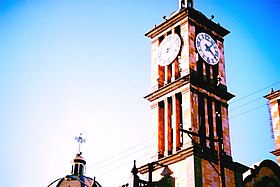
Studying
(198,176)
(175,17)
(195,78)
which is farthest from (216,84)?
(198,176)

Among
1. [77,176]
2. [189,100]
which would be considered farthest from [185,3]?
[77,176]

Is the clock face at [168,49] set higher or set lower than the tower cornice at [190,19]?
lower

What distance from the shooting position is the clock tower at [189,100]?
3136 cm

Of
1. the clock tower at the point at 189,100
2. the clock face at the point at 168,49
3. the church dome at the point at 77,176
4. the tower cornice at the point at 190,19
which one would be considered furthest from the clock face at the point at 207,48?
the church dome at the point at 77,176

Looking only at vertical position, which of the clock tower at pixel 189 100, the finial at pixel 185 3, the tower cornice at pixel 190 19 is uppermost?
the finial at pixel 185 3

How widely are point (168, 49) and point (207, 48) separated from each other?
2.71 m

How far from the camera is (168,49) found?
3681cm

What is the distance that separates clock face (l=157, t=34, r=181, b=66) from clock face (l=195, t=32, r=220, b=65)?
1.41m

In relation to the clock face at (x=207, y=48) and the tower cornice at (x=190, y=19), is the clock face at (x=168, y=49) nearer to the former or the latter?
the tower cornice at (x=190, y=19)

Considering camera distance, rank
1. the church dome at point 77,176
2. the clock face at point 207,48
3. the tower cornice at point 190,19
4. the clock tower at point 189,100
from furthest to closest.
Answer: the church dome at point 77,176 → the tower cornice at point 190,19 → the clock face at point 207,48 → the clock tower at point 189,100

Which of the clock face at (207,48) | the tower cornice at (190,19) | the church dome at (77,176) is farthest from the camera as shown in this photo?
the church dome at (77,176)

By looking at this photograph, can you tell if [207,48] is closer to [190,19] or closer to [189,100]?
[190,19]

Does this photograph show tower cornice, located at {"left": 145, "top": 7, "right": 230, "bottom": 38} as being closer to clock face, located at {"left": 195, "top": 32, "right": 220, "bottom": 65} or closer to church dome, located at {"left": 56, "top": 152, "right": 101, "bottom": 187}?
clock face, located at {"left": 195, "top": 32, "right": 220, "bottom": 65}

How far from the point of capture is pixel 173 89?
1357 inches
